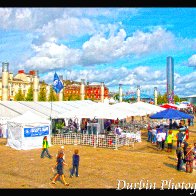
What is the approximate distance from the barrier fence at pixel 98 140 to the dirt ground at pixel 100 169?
25.7 inches

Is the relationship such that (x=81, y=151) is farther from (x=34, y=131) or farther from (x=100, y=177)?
(x=100, y=177)

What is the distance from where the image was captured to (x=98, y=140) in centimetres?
1908

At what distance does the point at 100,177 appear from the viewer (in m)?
11.5

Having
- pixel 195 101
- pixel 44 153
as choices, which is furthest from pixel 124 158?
pixel 195 101

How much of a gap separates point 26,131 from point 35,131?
1.87ft

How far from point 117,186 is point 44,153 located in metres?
7.11

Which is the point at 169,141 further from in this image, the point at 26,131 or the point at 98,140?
the point at 26,131

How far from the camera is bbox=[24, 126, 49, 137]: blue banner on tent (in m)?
19.0

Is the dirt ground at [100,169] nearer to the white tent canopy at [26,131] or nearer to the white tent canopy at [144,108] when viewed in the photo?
the white tent canopy at [26,131]

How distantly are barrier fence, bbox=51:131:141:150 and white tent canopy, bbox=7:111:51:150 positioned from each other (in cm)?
145

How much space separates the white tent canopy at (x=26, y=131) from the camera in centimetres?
1884

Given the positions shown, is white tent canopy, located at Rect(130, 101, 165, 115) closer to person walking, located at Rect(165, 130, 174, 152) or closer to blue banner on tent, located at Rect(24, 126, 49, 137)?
person walking, located at Rect(165, 130, 174, 152)

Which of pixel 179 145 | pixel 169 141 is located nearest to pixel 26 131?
pixel 169 141

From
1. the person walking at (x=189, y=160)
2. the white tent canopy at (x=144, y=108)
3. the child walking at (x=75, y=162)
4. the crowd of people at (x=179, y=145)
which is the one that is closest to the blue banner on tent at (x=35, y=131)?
the crowd of people at (x=179, y=145)
